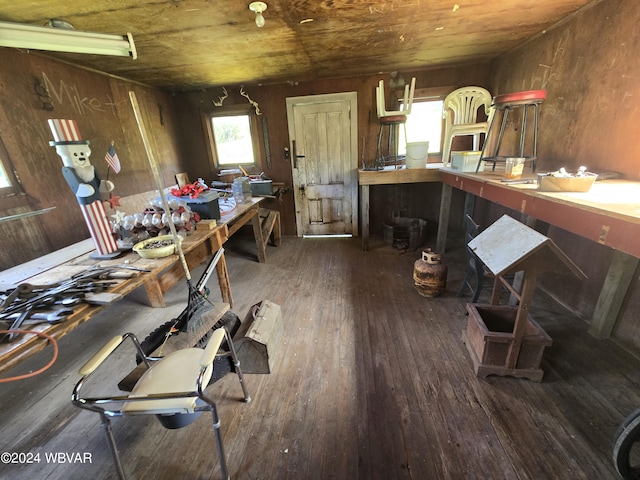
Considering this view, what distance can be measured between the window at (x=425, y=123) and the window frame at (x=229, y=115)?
7.31 ft

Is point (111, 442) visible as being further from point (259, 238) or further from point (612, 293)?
point (612, 293)

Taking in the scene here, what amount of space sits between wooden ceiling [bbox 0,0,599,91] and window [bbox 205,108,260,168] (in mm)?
793

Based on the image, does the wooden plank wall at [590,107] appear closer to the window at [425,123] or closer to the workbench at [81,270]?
the window at [425,123]

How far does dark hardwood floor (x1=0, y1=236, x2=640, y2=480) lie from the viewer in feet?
4.05

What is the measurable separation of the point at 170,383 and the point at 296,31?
265 centimetres

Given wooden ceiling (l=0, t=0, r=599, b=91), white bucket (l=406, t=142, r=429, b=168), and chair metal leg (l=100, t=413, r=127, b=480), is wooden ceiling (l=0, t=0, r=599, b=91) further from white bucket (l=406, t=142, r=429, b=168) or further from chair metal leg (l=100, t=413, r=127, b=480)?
chair metal leg (l=100, t=413, r=127, b=480)

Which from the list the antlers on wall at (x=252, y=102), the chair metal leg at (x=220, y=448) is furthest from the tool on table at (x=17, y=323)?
the antlers on wall at (x=252, y=102)

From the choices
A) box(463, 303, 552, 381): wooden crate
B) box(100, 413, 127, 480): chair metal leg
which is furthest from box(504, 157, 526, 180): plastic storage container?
box(100, 413, 127, 480): chair metal leg

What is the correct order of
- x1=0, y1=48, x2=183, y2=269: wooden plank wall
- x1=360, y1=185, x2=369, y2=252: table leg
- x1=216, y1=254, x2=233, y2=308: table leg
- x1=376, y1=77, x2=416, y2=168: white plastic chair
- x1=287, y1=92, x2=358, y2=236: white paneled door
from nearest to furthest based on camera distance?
x1=0, y1=48, x2=183, y2=269: wooden plank wall → x1=216, y1=254, x2=233, y2=308: table leg → x1=376, y1=77, x2=416, y2=168: white plastic chair → x1=360, y1=185, x2=369, y2=252: table leg → x1=287, y1=92, x2=358, y2=236: white paneled door

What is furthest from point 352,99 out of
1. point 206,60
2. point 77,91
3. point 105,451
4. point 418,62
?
point 105,451

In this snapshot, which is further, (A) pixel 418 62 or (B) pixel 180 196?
(A) pixel 418 62

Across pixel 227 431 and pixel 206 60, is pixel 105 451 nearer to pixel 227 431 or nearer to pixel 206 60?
pixel 227 431

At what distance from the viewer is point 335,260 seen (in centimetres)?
353

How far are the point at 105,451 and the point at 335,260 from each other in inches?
105
